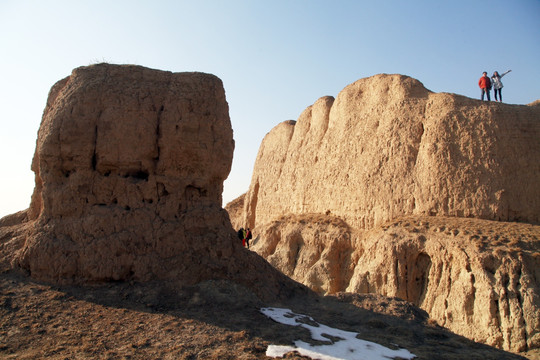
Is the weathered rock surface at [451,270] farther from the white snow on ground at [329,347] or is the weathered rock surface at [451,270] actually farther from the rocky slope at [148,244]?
the white snow on ground at [329,347]

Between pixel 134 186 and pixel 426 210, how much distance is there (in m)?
10.7

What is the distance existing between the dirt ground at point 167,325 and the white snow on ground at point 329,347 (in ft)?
0.57

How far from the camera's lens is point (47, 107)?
36.1 feet

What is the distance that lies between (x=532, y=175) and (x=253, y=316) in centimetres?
1185

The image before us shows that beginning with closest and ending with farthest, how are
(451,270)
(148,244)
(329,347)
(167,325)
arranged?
(329,347)
(167,325)
(148,244)
(451,270)

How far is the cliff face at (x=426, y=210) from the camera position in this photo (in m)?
13.9

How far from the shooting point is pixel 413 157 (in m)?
17.3

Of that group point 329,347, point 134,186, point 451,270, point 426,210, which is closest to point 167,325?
point 329,347

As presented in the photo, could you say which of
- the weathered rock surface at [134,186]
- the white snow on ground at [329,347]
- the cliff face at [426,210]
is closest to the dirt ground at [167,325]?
the white snow on ground at [329,347]

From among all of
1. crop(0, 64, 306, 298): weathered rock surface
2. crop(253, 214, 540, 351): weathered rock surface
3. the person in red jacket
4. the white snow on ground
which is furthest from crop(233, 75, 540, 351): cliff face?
the white snow on ground

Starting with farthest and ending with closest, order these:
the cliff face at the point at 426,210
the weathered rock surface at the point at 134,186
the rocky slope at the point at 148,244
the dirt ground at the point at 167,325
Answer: the cliff face at the point at 426,210 < the weathered rock surface at the point at 134,186 < the rocky slope at the point at 148,244 < the dirt ground at the point at 167,325

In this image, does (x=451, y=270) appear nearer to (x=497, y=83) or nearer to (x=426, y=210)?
(x=426, y=210)

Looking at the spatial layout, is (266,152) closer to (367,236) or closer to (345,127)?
(345,127)

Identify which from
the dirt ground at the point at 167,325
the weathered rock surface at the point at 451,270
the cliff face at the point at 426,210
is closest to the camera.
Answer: the dirt ground at the point at 167,325
